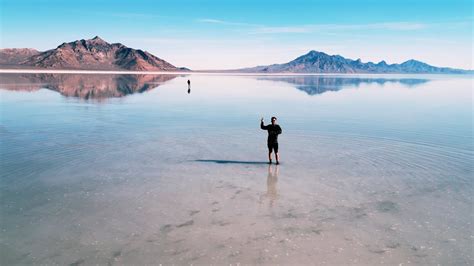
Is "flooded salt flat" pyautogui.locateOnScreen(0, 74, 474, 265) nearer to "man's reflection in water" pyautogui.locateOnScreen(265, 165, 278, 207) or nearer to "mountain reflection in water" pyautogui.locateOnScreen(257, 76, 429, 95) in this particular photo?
"man's reflection in water" pyautogui.locateOnScreen(265, 165, 278, 207)

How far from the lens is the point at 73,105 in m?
33.2

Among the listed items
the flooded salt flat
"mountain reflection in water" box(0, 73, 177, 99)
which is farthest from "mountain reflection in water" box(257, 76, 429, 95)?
the flooded salt flat

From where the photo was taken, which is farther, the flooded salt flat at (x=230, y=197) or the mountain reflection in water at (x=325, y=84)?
the mountain reflection in water at (x=325, y=84)

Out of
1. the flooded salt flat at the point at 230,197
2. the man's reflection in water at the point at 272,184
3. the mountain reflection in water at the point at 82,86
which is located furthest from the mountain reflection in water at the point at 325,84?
the man's reflection in water at the point at 272,184

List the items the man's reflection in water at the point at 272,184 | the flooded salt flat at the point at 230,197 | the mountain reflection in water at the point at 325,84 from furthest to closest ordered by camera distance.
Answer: the mountain reflection in water at the point at 325,84 < the man's reflection in water at the point at 272,184 < the flooded salt flat at the point at 230,197

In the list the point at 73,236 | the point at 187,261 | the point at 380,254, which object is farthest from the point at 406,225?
the point at 73,236

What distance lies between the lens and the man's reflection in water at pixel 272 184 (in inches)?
446

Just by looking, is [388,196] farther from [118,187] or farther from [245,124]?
[245,124]

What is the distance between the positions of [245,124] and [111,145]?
9650mm

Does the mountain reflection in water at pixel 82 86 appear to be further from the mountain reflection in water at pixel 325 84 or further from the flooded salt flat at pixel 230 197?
the mountain reflection in water at pixel 325 84

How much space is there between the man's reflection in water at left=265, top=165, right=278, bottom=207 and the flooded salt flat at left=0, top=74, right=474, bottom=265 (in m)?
0.04

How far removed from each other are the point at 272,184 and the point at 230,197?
188 centimetres

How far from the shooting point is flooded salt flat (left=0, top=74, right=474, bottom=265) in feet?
27.0

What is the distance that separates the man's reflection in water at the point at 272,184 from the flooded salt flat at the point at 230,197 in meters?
0.04
